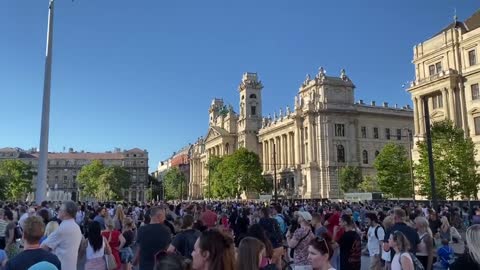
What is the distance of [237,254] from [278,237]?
5562 mm

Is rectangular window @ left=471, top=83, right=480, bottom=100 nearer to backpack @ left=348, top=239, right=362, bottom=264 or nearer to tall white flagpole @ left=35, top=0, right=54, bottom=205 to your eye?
tall white flagpole @ left=35, top=0, right=54, bottom=205

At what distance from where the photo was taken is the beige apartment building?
47531 mm

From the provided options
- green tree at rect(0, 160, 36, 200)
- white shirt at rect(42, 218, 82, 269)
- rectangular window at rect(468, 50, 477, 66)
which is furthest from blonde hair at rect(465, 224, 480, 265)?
green tree at rect(0, 160, 36, 200)

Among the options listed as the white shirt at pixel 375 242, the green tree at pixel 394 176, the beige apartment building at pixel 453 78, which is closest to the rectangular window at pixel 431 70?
the beige apartment building at pixel 453 78

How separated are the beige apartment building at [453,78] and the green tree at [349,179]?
53.9ft

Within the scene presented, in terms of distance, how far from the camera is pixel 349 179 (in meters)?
67.7

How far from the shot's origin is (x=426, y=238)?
9203mm

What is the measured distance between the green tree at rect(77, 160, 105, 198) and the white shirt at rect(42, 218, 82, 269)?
121 metres

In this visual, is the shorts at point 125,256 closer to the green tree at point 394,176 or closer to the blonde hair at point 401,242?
the blonde hair at point 401,242

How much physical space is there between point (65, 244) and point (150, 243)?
1.47m

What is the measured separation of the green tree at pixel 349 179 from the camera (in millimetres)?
67625

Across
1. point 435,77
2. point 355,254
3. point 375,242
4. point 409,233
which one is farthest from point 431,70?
point 355,254

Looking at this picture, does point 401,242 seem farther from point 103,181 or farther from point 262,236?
point 103,181

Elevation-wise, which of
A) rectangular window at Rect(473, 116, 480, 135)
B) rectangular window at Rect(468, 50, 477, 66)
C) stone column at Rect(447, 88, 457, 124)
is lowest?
rectangular window at Rect(473, 116, 480, 135)
